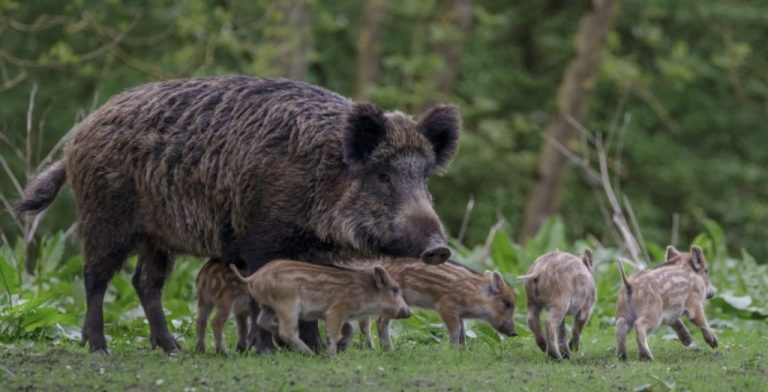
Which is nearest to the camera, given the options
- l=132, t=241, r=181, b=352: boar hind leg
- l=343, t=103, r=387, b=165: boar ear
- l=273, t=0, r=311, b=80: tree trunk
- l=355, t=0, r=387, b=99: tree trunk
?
l=343, t=103, r=387, b=165: boar ear

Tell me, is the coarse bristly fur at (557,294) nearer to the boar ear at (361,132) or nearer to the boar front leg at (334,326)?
the boar front leg at (334,326)

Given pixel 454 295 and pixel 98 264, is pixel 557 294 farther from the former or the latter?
pixel 98 264

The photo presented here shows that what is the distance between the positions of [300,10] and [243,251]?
49.3 ft

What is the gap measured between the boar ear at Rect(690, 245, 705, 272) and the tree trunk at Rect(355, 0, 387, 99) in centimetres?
1923

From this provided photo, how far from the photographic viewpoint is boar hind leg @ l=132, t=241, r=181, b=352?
36.3 feet

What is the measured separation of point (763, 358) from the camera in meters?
10.3

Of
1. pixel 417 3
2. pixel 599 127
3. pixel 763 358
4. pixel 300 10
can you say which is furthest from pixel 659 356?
pixel 599 127

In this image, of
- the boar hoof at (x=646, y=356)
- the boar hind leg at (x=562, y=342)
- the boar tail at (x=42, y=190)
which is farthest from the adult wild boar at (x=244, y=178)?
the boar hoof at (x=646, y=356)

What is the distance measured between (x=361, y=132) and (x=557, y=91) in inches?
951

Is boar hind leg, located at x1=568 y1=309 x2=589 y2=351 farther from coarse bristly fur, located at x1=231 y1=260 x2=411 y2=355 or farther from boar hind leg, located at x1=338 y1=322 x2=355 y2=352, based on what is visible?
boar hind leg, located at x1=338 y1=322 x2=355 y2=352

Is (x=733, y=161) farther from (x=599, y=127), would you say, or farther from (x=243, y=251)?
(x=243, y=251)

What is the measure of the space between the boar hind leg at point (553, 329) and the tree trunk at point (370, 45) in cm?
1992

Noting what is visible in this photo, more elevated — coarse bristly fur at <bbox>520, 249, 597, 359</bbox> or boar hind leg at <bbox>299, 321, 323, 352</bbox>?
coarse bristly fur at <bbox>520, 249, 597, 359</bbox>

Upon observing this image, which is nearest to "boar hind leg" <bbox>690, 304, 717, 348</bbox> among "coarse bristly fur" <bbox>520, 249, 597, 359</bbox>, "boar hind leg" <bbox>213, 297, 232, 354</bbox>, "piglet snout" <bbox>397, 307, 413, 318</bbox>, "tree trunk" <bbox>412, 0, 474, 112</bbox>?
"coarse bristly fur" <bbox>520, 249, 597, 359</bbox>
